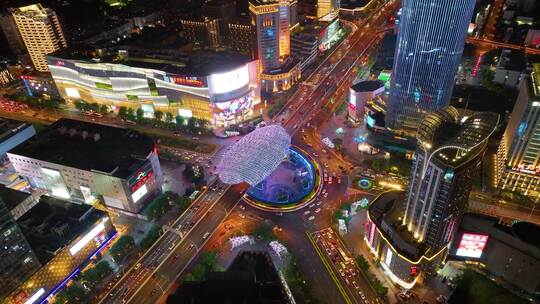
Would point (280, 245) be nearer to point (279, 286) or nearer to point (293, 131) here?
point (279, 286)

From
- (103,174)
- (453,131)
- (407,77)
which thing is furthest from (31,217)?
(407,77)

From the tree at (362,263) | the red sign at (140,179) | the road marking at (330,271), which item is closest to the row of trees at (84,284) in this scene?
the red sign at (140,179)

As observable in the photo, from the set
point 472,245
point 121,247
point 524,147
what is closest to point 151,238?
point 121,247

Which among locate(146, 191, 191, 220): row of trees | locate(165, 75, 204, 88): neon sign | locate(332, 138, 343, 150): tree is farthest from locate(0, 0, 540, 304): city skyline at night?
locate(332, 138, 343, 150): tree

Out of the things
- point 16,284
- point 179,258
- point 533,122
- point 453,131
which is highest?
point 453,131

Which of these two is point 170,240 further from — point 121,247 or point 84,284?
point 84,284

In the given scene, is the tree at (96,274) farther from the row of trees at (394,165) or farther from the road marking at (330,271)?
the row of trees at (394,165)
